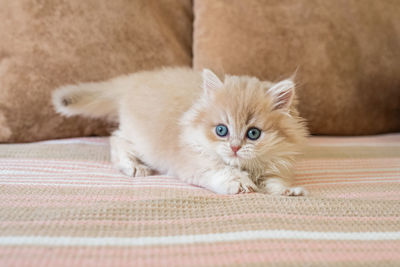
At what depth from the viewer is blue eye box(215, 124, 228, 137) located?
1215 millimetres

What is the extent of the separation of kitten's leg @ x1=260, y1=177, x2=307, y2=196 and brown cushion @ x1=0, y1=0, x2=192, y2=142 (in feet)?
2.85

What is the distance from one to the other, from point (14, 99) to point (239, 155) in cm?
106

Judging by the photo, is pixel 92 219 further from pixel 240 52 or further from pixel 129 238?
pixel 240 52

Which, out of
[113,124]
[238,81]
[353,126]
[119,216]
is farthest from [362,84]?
[119,216]

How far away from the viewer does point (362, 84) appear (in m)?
1.85

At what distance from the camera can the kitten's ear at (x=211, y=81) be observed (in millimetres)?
1260

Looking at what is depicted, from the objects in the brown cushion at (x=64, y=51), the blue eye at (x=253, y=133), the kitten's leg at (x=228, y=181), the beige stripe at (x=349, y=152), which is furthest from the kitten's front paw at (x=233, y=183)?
the brown cushion at (x=64, y=51)

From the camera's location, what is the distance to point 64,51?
1642 millimetres

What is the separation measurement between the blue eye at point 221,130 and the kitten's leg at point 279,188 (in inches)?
8.9

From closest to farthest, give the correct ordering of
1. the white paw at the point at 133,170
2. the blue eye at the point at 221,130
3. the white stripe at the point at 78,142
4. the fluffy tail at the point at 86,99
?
the blue eye at the point at 221,130 → the white paw at the point at 133,170 → the fluffy tail at the point at 86,99 → the white stripe at the point at 78,142

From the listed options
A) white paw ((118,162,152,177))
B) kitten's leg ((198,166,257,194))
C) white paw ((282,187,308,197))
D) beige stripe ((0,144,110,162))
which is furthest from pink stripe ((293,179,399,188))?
beige stripe ((0,144,110,162))

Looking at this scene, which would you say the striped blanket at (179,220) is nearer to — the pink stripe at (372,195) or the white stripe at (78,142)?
the pink stripe at (372,195)

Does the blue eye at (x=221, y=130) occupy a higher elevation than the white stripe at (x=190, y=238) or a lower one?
higher

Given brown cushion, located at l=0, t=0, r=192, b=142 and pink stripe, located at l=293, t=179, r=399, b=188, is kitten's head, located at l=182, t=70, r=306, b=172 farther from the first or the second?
brown cushion, located at l=0, t=0, r=192, b=142
